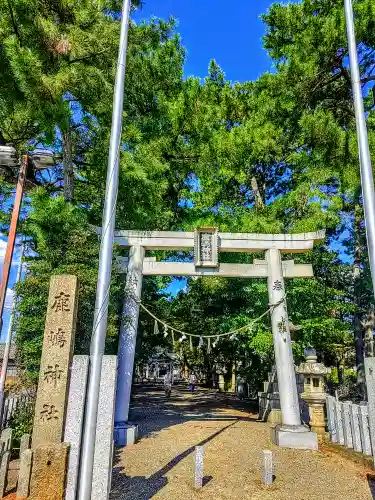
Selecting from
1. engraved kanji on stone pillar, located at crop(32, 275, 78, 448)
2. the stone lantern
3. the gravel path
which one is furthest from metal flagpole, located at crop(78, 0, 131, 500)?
the stone lantern

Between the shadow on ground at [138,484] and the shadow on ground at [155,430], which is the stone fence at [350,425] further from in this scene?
the shadow on ground at [138,484]

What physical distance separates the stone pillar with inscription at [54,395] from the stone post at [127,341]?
3.82 meters

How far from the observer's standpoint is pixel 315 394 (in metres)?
8.97

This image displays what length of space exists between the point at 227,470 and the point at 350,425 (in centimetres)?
290

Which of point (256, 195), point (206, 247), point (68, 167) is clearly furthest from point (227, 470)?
point (256, 195)

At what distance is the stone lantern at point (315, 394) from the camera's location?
8797 mm

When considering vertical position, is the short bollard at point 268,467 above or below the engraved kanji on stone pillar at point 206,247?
below

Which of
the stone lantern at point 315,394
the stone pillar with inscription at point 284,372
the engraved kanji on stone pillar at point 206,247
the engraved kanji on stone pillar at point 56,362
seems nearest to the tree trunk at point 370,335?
the stone lantern at point 315,394

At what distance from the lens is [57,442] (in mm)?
4316

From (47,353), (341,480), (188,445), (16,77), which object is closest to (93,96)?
(16,77)

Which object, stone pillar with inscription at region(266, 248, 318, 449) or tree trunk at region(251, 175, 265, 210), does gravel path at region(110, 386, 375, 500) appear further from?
tree trunk at region(251, 175, 265, 210)

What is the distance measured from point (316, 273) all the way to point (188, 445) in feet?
27.7

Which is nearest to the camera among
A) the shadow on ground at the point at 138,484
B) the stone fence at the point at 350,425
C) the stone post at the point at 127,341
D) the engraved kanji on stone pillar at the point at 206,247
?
the shadow on ground at the point at 138,484

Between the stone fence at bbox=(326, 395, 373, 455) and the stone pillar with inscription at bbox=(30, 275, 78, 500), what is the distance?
5.57 metres
